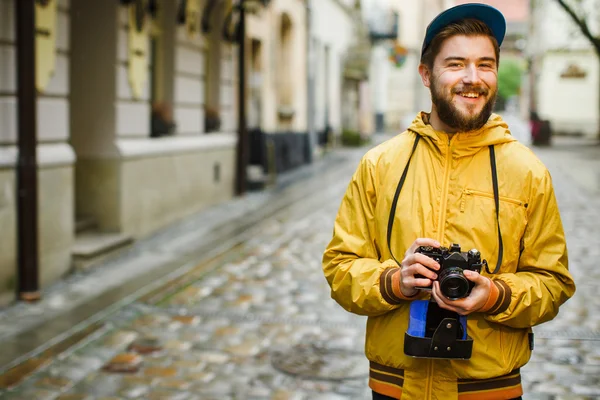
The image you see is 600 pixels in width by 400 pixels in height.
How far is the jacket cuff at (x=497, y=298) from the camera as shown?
2436 millimetres

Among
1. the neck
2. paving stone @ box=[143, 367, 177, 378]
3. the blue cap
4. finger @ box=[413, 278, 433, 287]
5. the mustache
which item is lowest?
paving stone @ box=[143, 367, 177, 378]

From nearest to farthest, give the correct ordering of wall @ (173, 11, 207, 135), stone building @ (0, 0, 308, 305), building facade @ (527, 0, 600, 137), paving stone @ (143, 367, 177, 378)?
paving stone @ (143, 367, 177, 378)
stone building @ (0, 0, 308, 305)
wall @ (173, 11, 207, 135)
building facade @ (527, 0, 600, 137)

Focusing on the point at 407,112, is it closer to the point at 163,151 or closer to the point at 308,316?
the point at 163,151

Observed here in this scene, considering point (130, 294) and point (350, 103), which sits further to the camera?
point (350, 103)

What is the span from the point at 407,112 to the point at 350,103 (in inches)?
914

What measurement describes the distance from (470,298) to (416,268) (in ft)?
0.55

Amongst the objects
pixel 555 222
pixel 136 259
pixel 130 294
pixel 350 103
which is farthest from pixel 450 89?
pixel 350 103

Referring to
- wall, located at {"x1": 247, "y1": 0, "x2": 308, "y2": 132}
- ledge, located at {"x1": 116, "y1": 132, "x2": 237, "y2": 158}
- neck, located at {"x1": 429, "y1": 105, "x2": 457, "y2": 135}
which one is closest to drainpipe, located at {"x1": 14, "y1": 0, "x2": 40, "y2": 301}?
ledge, located at {"x1": 116, "y1": 132, "x2": 237, "y2": 158}

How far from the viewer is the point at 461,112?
2547 millimetres

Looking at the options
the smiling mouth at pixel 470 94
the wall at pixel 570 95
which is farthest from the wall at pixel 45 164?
the wall at pixel 570 95

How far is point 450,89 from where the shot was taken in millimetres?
2555

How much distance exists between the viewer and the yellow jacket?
101 inches

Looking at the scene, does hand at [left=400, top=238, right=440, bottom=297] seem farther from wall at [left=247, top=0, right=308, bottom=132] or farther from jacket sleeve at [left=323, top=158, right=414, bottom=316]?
wall at [left=247, top=0, right=308, bottom=132]

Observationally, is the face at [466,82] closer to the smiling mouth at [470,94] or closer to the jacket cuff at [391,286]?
the smiling mouth at [470,94]
